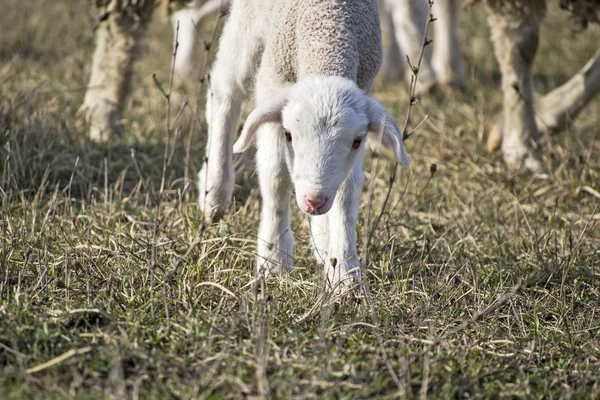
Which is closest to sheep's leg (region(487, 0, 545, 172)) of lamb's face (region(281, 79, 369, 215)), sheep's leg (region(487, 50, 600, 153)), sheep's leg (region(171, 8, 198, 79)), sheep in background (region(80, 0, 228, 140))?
sheep's leg (region(487, 50, 600, 153))

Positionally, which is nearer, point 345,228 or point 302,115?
point 302,115

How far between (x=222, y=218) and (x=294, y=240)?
409 mm

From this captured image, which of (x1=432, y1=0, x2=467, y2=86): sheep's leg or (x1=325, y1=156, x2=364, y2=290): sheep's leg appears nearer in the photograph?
(x1=325, y1=156, x2=364, y2=290): sheep's leg

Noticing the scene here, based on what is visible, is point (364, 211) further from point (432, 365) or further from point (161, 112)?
point (161, 112)

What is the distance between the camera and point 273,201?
13.1 feet

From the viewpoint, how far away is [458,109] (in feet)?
22.6

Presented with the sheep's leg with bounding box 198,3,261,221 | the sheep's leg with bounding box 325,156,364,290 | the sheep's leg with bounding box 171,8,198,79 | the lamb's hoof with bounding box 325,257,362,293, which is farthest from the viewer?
the sheep's leg with bounding box 171,8,198,79

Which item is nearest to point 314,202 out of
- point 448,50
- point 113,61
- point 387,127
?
point 387,127

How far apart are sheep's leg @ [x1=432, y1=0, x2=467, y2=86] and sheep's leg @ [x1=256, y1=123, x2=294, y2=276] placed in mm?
3921

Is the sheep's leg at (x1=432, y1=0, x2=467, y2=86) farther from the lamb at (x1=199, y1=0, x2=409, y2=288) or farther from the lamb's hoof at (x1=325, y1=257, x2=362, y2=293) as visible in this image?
the lamb's hoof at (x1=325, y1=257, x2=362, y2=293)

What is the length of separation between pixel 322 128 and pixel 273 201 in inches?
32.0

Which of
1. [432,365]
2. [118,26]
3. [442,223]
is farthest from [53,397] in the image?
[118,26]

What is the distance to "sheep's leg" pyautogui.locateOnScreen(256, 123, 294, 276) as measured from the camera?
3811 millimetres

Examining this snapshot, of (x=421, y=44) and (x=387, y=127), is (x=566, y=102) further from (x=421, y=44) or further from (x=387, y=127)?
(x=387, y=127)
